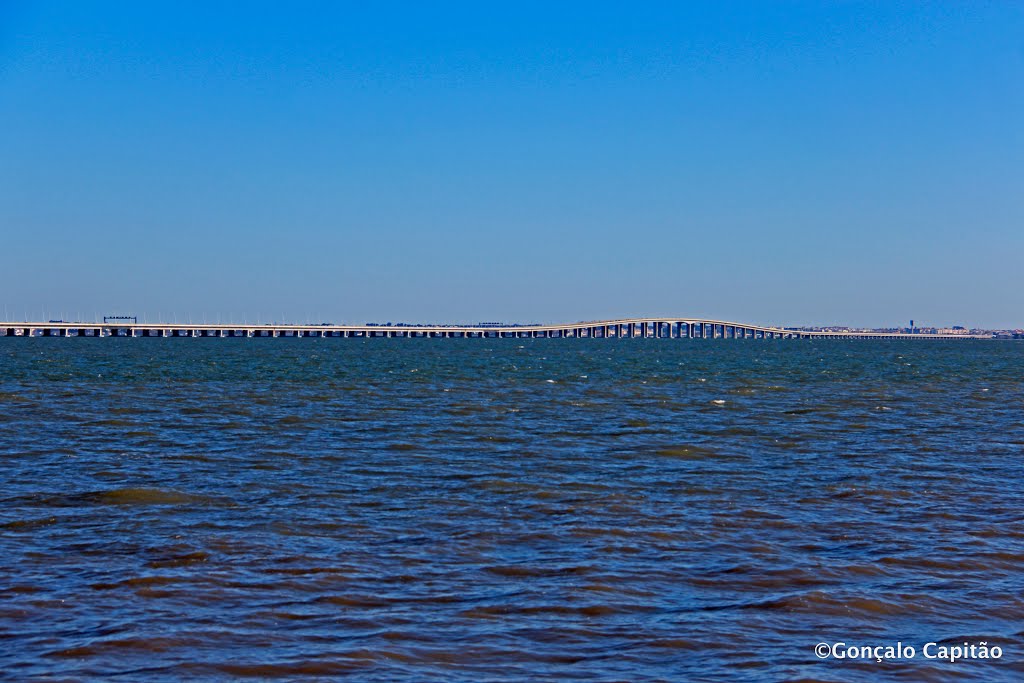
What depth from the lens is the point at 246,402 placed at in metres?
46.5

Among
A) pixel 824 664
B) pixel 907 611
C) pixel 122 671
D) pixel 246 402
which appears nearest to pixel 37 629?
pixel 122 671

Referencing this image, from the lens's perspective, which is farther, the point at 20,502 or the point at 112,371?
the point at 112,371

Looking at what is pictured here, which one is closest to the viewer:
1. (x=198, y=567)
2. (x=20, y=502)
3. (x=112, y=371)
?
(x=198, y=567)

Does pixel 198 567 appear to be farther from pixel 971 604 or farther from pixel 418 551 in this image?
pixel 971 604

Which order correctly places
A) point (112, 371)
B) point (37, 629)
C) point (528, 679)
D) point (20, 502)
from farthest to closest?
point (112, 371), point (20, 502), point (37, 629), point (528, 679)

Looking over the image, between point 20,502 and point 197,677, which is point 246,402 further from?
point 197,677

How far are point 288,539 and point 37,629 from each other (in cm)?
491

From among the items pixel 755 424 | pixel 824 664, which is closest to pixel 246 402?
pixel 755 424

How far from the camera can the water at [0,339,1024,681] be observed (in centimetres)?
1095

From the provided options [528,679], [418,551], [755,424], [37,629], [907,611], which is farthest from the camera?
[755,424]

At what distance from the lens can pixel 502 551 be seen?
15.5 metres

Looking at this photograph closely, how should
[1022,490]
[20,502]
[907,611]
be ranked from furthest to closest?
[1022,490] → [20,502] → [907,611]

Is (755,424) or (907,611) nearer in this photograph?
(907,611)

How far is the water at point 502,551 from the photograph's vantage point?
1095 cm
